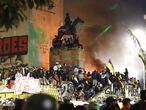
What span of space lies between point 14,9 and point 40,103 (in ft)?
4.96

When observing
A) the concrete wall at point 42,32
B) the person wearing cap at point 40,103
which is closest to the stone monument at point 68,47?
the concrete wall at point 42,32

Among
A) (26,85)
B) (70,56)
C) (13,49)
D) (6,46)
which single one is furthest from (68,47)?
(26,85)

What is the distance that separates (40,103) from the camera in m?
2.80

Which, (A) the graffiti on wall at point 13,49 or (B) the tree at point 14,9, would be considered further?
(A) the graffiti on wall at point 13,49

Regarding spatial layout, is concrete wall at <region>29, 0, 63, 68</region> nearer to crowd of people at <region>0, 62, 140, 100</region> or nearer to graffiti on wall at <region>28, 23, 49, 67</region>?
graffiti on wall at <region>28, 23, 49, 67</region>

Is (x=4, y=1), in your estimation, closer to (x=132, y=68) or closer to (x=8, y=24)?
(x=8, y=24)

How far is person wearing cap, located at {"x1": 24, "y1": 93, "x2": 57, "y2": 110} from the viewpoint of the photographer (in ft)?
9.18

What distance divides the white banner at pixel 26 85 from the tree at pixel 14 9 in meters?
25.8

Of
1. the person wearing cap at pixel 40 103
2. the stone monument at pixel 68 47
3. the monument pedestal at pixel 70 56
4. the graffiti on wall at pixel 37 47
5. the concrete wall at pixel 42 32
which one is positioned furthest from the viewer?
the concrete wall at pixel 42 32

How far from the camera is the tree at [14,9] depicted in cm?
410

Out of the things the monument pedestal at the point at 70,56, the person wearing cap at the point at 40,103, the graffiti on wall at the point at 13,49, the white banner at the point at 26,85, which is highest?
the graffiti on wall at the point at 13,49

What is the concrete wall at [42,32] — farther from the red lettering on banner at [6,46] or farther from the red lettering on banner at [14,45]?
the red lettering on banner at [14,45]

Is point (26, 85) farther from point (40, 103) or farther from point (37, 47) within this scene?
point (40, 103)

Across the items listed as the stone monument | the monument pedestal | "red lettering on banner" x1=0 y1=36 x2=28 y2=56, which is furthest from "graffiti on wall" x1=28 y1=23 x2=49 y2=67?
the stone monument
